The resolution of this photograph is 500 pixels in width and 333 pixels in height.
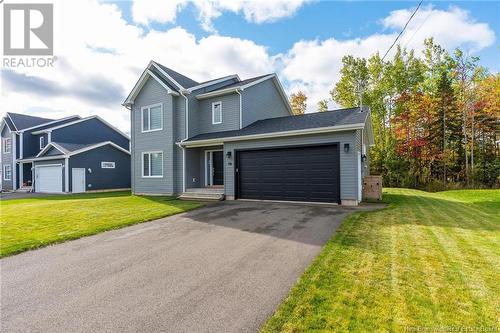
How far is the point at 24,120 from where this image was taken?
25219 mm

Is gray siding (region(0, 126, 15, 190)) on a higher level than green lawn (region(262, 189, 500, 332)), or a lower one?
higher

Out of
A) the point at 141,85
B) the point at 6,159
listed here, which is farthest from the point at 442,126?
the point at 6,159

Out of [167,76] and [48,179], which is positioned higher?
[167,76]

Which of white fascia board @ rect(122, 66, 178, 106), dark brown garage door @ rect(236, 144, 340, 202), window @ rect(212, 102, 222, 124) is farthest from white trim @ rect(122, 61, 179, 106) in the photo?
dark brown garage door @ rect(236, 144, 340, 202)

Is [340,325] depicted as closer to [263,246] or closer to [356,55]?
[263,246]

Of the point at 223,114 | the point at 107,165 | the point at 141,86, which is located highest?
the point at 141,86

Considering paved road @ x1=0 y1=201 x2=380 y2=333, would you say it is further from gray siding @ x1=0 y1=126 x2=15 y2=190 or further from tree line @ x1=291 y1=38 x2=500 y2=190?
gray siding @ x1=0 y1=126 x2=15 y2=190

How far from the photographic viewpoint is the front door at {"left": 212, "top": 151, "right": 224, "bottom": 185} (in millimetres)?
14023

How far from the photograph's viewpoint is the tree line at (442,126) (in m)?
19.0

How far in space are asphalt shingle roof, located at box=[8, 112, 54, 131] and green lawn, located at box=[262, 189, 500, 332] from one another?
31.5m

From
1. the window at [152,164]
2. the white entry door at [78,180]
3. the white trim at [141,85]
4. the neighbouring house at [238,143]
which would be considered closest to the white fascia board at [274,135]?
the neighbouring house at [238,143]

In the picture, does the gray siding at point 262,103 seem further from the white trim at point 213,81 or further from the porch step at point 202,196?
the porch step at point 202,196

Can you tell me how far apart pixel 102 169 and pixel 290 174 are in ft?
56.0

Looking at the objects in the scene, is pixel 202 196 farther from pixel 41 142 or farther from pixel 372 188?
pixel 41 142
